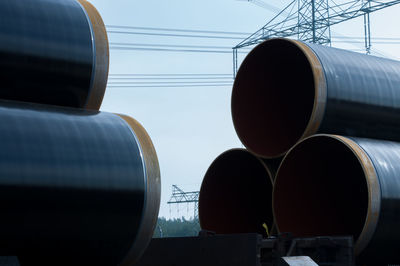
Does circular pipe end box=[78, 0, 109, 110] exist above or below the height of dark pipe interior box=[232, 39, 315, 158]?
above

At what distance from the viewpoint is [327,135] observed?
44.3 ft

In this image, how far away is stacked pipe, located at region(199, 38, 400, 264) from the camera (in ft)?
Result: 43.0

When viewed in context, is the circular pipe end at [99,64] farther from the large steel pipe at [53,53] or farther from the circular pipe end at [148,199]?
the circular pipe end at [148,199]

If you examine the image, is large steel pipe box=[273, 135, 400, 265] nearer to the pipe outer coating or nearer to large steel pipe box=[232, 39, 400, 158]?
the pipe outer coating

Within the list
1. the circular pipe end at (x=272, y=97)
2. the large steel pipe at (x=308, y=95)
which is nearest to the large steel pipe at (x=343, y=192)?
the large steel pipe at (x=308, y=95)

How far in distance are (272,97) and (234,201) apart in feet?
9.52

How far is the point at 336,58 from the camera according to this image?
14.7m

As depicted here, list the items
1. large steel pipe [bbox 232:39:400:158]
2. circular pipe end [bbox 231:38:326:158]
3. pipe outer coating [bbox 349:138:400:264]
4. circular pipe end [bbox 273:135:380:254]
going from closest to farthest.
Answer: pipe outer coating [bbox 349:138:400:264] → large steel pipe [bbox 232:39:400:158] → circular pipe end [bbox 273:135:380:254] → circular pipe end [bbox 231:38:326:158]

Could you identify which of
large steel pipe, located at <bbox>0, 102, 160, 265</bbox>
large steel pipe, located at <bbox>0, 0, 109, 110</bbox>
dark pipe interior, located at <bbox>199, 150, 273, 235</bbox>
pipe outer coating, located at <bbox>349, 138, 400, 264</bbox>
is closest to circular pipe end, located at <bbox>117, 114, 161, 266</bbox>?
large steel pipe, located at <bbox>0, 102, 160, 265</bbox>

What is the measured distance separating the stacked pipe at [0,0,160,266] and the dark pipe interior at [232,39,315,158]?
17.2 feet

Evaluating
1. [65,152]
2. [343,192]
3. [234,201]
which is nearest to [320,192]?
[343,192]

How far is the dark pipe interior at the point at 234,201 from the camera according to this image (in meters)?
17.0

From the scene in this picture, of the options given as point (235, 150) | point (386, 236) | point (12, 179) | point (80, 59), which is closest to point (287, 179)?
point (235, 150)

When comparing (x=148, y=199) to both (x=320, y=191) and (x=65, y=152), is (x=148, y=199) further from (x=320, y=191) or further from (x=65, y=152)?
(x=320, y=191)
